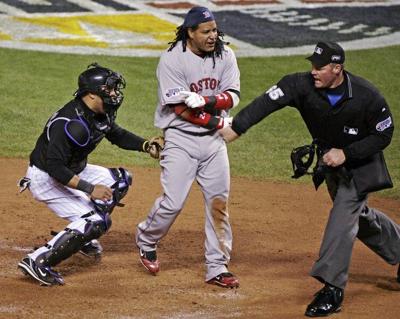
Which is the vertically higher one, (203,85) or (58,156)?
(203,85)

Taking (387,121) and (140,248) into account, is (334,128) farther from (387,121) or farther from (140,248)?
(140,248)

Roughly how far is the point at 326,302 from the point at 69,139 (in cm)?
222

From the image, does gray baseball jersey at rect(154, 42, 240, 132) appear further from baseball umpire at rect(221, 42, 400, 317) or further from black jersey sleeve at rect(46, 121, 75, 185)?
black jersey sleeve at rect(46, 121, 75, 185)

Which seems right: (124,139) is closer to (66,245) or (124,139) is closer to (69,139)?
(69,139)

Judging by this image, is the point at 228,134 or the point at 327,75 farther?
the point at 228,134

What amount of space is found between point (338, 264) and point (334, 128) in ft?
3.20

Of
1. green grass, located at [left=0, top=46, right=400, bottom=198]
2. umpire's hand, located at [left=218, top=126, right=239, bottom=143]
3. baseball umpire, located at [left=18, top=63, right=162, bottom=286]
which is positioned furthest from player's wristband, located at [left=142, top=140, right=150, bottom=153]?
green grass, located at [left=0, top=46, right=400, bottom=198]

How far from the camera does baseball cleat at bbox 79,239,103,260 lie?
8633 millimetres

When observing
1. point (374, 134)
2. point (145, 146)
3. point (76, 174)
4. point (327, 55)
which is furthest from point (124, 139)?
point (374, 134)

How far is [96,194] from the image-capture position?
26.0 feet

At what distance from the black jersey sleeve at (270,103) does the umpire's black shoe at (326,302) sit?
1.30 metres

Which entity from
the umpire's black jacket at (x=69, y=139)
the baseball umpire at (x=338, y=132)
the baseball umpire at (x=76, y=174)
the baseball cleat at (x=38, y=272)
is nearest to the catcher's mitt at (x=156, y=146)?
the baseball umpire at (x=76, y=174)

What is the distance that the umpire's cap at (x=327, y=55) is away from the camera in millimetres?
7492

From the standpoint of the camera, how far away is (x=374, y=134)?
7.61 meters
